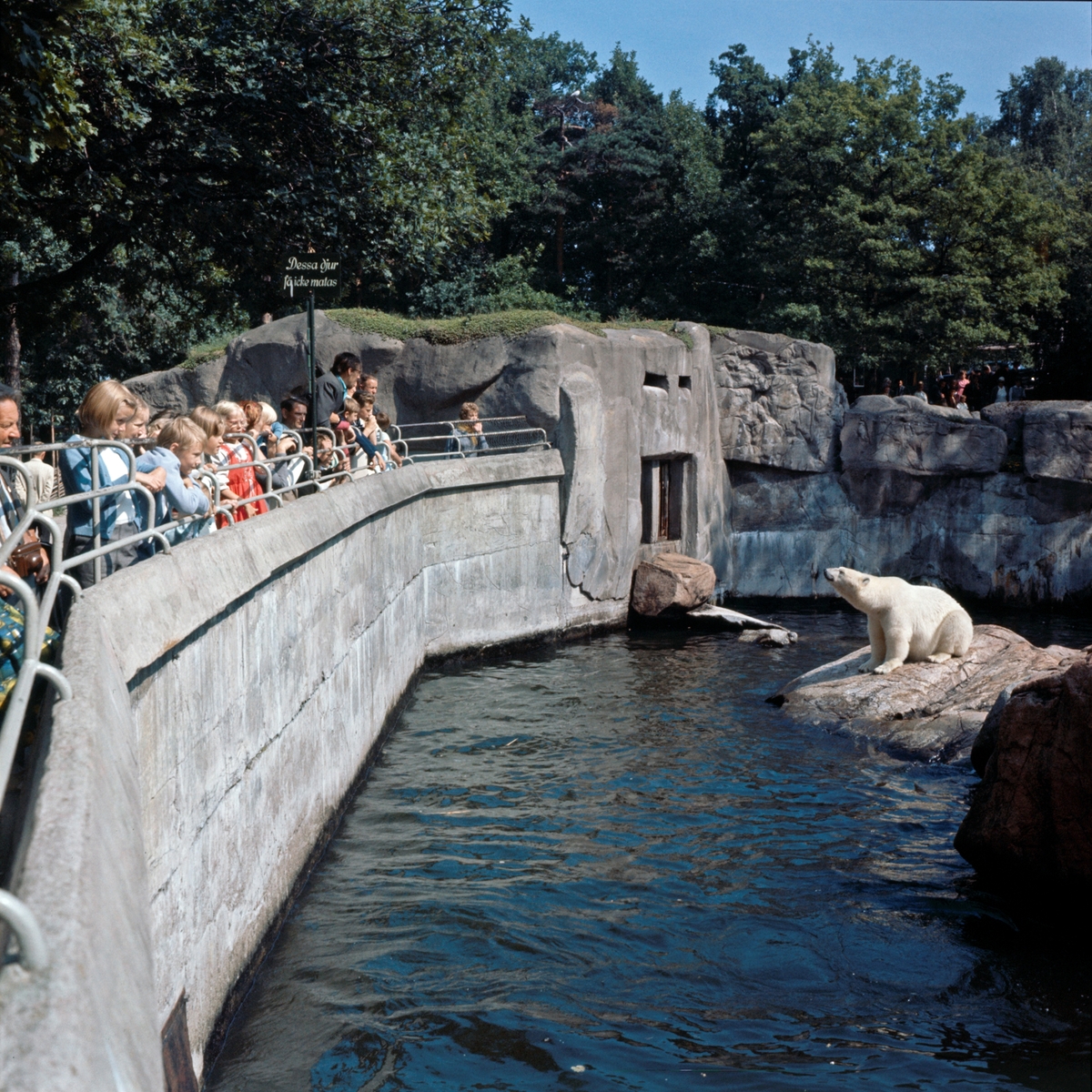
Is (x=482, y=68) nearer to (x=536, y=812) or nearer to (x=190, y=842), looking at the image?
(x=536, y=812)

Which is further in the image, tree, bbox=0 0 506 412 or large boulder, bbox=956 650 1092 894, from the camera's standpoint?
tree, bbox=0 0 506 412

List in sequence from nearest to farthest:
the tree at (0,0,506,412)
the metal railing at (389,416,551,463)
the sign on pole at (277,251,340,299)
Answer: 1. the sign on pole at (277,251,340,299)
2. the tree at (0,0,506,412)
3. the metal railing at (389,416,551,463)

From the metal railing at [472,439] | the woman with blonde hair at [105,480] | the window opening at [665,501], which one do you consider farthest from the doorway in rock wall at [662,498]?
the woman with blonde hair at [105,480]

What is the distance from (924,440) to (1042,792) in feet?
51.4

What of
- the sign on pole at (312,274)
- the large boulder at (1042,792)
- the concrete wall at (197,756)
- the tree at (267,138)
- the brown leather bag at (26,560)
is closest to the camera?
the concrete wall at (197,756)

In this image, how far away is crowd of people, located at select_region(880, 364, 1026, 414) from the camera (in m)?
26.2

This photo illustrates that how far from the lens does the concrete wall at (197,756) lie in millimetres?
1626

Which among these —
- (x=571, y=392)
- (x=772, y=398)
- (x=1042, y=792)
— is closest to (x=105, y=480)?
(x=1042, y=792)

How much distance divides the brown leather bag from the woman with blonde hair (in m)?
0.34

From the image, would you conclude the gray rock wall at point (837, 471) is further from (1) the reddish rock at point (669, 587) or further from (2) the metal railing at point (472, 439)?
(2) the metal railing at point (472, 439)

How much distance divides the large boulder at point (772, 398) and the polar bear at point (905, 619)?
1019 cm

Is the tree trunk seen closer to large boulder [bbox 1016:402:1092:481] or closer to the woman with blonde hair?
large boulder [bbox 1016:402:1092:481]

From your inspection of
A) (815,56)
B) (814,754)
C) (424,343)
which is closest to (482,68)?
(424,343)

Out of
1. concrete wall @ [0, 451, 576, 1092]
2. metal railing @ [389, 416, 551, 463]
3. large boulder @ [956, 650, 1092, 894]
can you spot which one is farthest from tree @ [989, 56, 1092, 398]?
large boulder @ [956, 650, 1092, 894]
